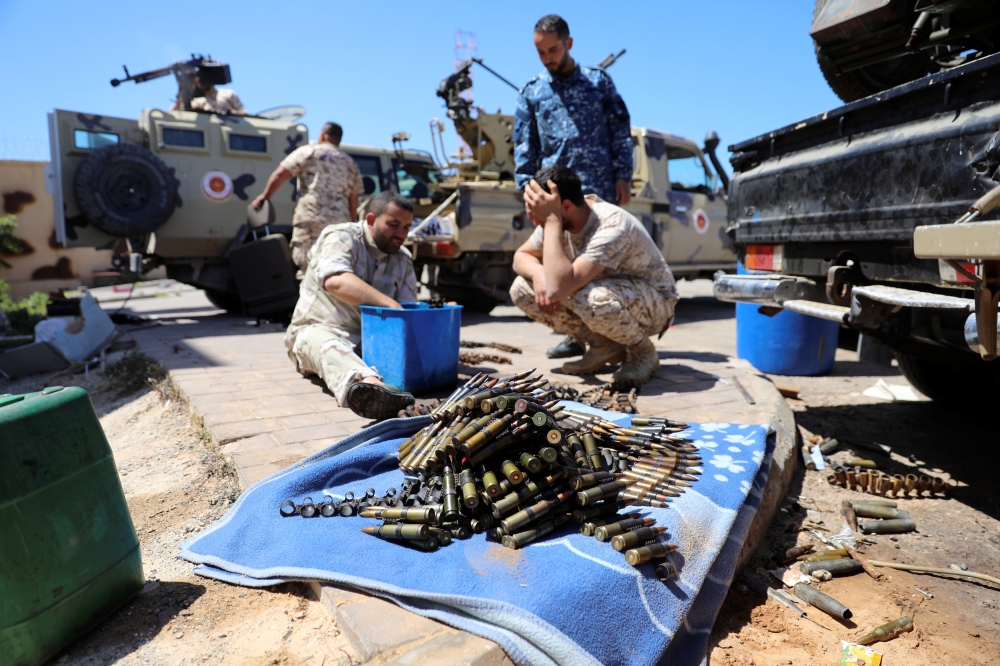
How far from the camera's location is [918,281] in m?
2.70

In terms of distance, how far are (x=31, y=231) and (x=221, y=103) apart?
27.8 ft

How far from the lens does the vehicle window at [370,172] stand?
33.6 feet

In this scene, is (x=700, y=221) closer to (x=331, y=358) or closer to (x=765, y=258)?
(x=765, y=258)

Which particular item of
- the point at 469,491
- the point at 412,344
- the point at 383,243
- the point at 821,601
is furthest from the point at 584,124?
the point at 821,601

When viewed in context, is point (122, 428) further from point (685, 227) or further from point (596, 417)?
point (685, 227)

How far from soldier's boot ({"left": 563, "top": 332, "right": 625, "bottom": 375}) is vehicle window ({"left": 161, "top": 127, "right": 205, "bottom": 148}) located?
6.84 metres

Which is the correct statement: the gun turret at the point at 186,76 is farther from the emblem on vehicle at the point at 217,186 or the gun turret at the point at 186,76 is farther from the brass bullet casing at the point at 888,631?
the brass bullet casing at the point at 888,631

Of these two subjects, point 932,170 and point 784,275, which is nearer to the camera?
point 932,170

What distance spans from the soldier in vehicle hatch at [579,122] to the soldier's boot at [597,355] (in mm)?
812

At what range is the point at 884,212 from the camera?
2.82m

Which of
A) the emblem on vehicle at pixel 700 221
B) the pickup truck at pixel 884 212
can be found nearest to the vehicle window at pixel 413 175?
the emblem on vehicle at pixel 700 221

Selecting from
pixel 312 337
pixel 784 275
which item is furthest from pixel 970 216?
pixel 312 337

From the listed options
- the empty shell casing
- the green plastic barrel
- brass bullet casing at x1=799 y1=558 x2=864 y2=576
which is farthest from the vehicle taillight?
the green plastic barrel

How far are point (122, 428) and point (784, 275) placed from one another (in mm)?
4133
